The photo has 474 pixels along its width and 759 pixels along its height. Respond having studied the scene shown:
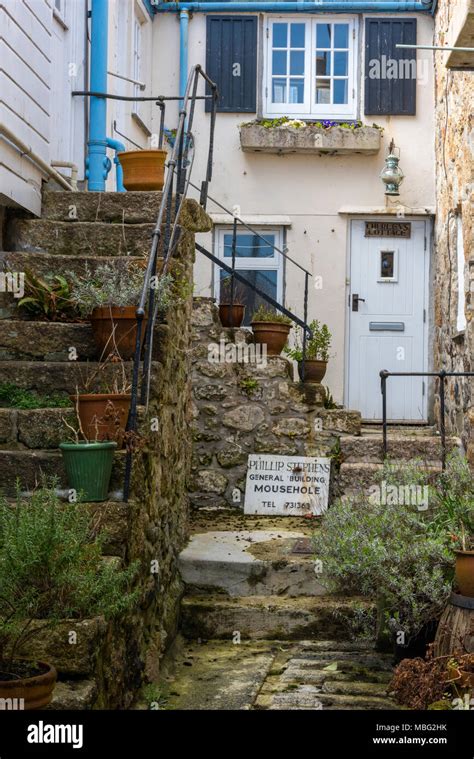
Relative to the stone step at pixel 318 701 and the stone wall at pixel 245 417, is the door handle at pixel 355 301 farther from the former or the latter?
the stone step at pixel 318 701

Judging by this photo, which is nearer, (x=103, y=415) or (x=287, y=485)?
(x=103, y=415)

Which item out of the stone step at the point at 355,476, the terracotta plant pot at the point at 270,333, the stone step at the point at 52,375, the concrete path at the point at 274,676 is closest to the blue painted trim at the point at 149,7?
the terracotta plant pot at the point at 270,333

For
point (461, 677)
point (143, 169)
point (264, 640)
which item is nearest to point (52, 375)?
point (264, 640)

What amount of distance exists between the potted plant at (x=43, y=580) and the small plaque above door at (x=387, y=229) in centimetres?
705

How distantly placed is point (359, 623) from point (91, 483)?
1.82 m

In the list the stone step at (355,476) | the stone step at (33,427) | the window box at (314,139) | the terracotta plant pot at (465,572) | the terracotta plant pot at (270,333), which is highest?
the window box at (314,139)

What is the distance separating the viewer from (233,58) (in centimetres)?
1092

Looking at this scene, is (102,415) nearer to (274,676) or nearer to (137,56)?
(274,676)

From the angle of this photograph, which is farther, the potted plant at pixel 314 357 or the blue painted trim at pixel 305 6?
the blue painted trim at pixel 305 6

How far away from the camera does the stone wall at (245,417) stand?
8.59 m

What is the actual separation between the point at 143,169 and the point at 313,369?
8.64 ft

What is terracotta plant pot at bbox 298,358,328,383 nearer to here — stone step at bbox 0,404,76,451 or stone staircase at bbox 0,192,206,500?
stone staircase at bbox 0,192,206,500
